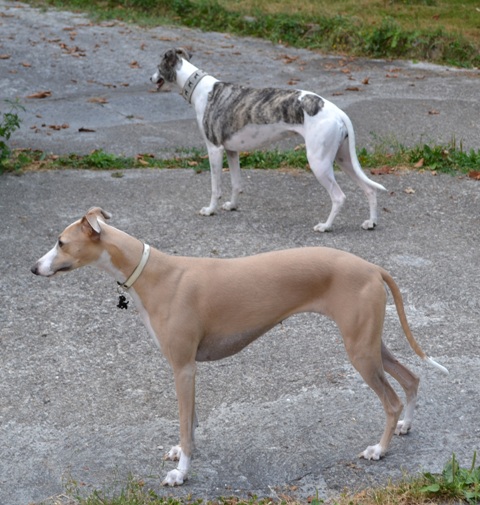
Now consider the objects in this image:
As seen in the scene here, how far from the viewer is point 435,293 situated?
6680 mm

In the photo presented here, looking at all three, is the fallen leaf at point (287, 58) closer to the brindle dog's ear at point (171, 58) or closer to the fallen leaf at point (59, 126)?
the fallen leaf at point (59, 126)

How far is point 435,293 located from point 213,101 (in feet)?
9.48

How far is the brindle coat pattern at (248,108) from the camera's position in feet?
25.7

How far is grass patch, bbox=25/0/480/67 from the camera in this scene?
14547 millimetres

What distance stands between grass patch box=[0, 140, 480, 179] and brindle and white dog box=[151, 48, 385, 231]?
117 cm

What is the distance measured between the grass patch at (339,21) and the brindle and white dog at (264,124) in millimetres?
6866

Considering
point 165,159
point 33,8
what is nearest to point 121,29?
point 33,8

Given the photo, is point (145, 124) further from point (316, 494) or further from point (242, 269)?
point (316, 494)

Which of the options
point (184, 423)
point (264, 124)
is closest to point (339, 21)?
point (264, 124)

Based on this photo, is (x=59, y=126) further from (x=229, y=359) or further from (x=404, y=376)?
(x=404, y=376)

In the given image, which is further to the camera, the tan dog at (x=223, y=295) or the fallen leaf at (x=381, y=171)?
the fallen leaf at (x=381, y=171)

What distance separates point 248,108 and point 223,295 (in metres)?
3.90

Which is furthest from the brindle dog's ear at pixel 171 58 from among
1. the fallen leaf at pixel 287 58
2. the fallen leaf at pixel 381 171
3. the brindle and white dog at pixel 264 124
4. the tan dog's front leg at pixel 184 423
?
the fallen leaf at pixel 287 58

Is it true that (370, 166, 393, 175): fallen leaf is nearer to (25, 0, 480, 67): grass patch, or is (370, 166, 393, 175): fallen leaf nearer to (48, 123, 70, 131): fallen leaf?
(48, 123, 70, 131): fallen leaf
